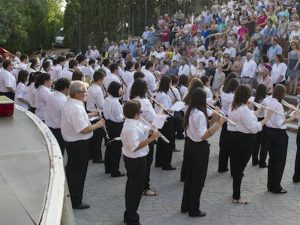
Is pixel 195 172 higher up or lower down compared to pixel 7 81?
lower down

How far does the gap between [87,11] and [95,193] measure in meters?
27.6

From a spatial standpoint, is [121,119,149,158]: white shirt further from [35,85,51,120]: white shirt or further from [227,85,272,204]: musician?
[35,85,51,120]: white shirt

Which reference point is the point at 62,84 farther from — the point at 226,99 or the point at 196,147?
the point at 226,99

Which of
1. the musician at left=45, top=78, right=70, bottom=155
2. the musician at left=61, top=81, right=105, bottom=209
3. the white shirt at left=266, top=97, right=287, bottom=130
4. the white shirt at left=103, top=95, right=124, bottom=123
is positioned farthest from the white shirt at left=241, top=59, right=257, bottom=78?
the musician at left=61, top=81, right=105, bottom=209

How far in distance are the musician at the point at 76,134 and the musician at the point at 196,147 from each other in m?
1.33

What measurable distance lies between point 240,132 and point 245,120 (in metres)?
0.36

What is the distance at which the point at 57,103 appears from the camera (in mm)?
8008

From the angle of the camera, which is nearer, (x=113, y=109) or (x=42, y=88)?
(x=113, y=109)

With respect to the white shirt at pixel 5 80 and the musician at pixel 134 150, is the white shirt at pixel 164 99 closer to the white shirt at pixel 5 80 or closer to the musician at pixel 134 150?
the musician at pixel 134 150

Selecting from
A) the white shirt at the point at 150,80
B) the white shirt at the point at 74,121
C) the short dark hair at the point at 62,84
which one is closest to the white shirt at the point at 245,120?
the white shirt at the point at 74,121

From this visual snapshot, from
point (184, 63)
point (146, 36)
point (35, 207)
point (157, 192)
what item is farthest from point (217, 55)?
point (35, 207)

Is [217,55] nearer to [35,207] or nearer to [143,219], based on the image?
[143,219]

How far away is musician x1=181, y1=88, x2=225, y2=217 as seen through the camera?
6566 mm

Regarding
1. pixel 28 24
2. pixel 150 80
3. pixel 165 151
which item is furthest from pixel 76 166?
pixel 28 24
